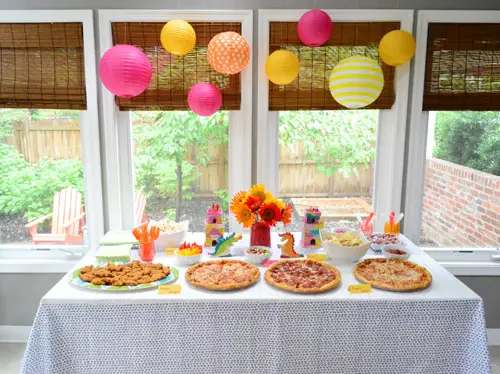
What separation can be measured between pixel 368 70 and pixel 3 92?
80.7 inches

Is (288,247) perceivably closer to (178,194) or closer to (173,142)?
(178,194)

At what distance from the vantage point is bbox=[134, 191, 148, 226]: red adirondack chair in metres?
2.88

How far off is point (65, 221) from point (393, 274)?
2.04 meters

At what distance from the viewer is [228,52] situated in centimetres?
226

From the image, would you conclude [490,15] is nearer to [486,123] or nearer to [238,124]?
[486,123]

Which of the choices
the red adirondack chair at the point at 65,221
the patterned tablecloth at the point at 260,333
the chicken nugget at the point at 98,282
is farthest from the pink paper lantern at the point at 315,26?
the red adirondack chair at the point at 65,221

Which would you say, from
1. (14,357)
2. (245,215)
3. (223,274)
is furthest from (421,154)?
(14,357)

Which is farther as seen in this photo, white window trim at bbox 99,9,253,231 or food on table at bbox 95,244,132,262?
white window trim at bbox 99,9,253,231

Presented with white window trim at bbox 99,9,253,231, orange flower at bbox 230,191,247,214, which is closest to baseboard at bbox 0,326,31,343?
white window trim at bbox 99,9,253,231

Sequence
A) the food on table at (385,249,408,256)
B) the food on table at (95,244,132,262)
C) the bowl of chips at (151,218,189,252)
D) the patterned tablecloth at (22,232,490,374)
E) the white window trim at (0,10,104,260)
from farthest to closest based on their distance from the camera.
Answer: the white window trim at (0,10,104,260) → the bowl of chips at (151,218,189,252) → the food on table at (385,249,408,256) → the food on table at (95,244,132,262) → the patterned tablecloth at (22,232,490,374)

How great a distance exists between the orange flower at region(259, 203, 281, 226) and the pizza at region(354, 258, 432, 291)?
18.0 inches

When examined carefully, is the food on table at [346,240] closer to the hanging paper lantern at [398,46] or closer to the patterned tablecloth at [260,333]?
the patterned tablecloth at [260,333]

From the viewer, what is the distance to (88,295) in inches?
71.9

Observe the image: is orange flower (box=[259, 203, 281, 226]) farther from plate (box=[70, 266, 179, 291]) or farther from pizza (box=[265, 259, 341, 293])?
plate (box=[70, 266, 179, 291])
